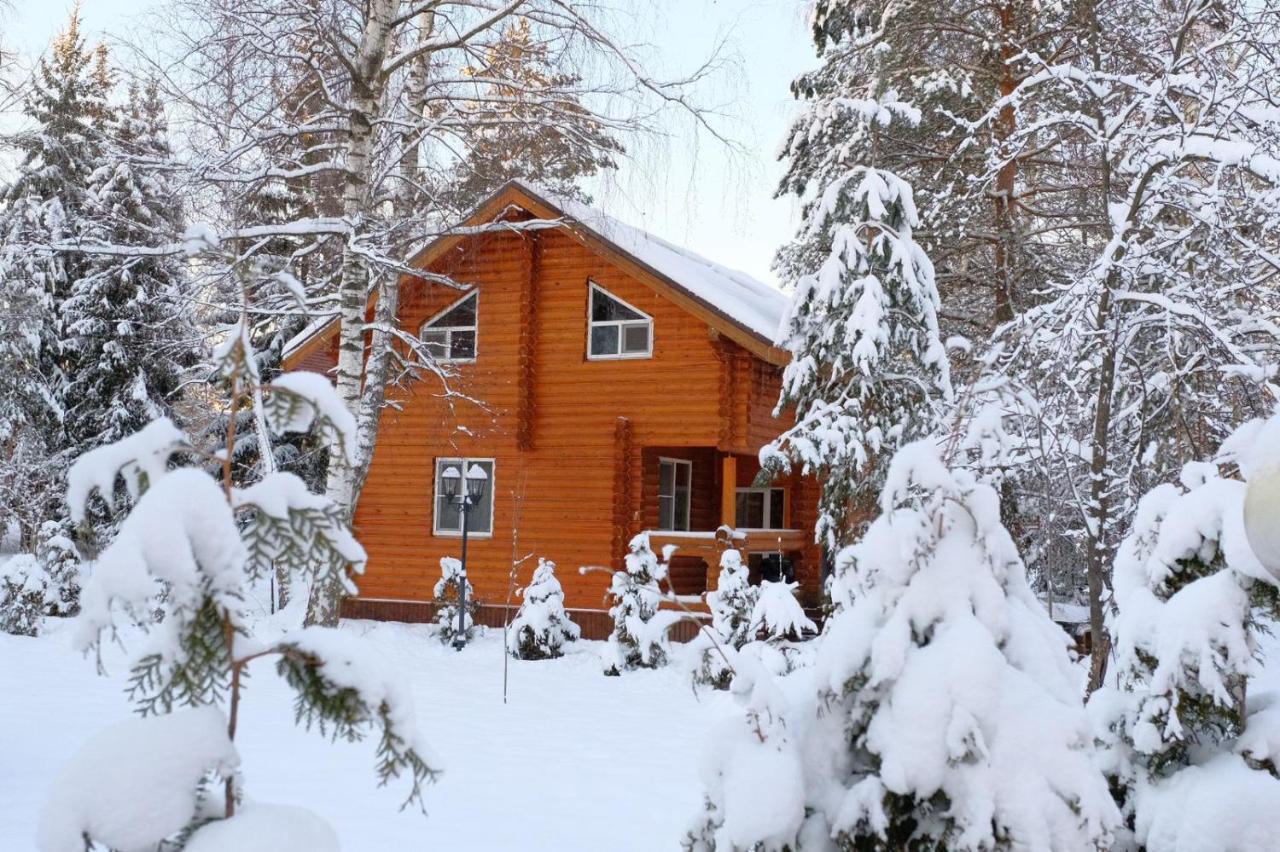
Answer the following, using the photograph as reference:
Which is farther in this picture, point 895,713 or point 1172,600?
point 1172,600

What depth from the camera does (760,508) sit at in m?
20.7

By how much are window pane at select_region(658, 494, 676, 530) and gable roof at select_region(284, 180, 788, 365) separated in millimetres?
3462

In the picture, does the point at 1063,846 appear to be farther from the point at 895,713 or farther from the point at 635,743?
the point at 635,743

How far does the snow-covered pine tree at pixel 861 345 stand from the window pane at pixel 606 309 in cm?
408

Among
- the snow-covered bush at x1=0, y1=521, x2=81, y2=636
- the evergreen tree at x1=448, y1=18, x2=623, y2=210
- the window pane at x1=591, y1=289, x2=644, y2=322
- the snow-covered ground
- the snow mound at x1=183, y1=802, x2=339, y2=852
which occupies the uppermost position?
the evergreen tree at x1=448, y1=18, x2=623, y2=210

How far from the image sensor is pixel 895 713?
2934 mm

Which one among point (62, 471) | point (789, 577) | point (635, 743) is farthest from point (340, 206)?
point (62, 471)

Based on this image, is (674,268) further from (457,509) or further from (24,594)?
(24,594)

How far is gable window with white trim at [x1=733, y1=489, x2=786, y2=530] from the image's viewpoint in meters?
20.3

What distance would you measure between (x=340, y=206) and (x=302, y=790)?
851cm

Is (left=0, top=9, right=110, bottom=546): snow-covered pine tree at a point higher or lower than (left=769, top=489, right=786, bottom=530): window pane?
higher

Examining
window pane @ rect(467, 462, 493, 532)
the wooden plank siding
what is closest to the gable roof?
the wooden plank siding

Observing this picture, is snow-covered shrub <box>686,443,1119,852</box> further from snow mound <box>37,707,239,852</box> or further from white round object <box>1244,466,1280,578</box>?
snow mound <box>37,707,239,852</box>

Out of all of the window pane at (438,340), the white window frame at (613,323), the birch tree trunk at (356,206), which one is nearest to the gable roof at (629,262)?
the white window frame at (613,323)
